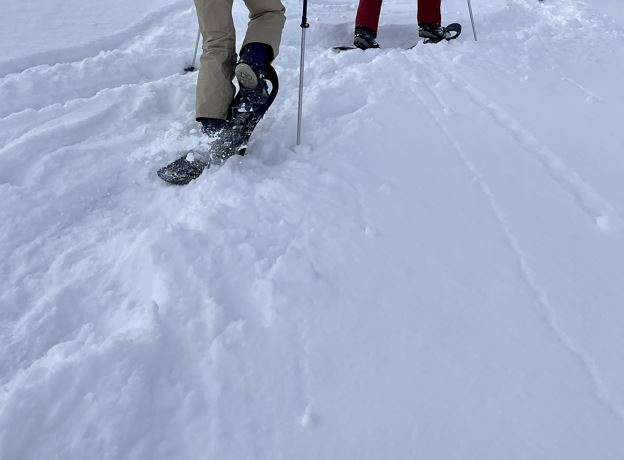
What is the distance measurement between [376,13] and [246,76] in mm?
2289

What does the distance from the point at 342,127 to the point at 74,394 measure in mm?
1921

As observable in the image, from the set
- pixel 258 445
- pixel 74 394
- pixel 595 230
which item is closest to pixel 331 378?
pixel 258 445

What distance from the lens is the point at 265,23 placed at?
→ 9.04ft

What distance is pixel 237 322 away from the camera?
1641 mm

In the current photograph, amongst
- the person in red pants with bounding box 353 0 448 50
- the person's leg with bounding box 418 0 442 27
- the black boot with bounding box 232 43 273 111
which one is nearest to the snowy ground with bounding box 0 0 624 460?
the black boot with bounding box 232 43 273 111

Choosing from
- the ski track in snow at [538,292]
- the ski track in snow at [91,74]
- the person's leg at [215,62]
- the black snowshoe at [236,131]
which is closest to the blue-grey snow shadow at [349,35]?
the ski track in snow at [91,74]

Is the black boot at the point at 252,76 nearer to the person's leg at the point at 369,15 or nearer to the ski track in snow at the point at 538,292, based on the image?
the ski track in snow at the point at 538,292

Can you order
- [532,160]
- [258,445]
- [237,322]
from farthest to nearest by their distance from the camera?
[532,160] → [237,322] → [258,445]

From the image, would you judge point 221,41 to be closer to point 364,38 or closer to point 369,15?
point 364,38

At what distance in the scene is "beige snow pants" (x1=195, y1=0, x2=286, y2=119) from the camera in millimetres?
2652

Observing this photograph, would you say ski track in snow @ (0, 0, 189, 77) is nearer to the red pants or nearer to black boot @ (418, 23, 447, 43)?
the red pants

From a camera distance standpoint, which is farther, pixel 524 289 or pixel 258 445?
pixel 524 289

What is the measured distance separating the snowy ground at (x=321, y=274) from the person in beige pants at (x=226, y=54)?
0.26m

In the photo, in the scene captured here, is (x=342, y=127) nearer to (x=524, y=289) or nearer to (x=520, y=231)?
(x=520, y=231)
